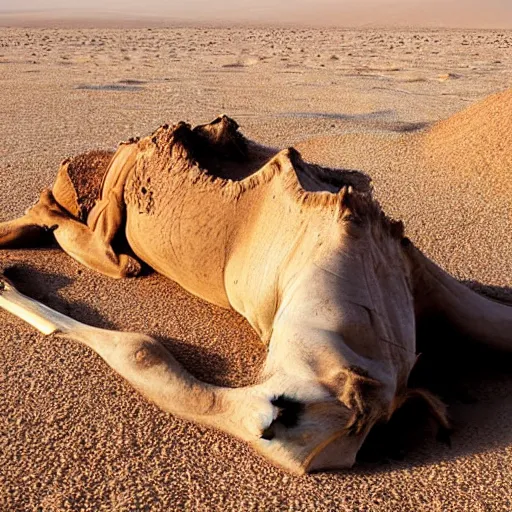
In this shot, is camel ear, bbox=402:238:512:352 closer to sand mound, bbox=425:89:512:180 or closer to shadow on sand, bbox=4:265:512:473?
shadow on sand, bbox=4:265:512:473

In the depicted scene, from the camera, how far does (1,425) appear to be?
1979 millimetres

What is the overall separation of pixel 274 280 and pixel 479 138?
307 centimetres

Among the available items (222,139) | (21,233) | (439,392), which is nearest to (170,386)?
(439,392)

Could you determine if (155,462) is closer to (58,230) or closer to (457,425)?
(457,425)

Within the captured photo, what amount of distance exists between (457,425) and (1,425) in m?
1.23

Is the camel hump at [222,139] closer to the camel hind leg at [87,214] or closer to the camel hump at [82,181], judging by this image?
the camel hind leg at [87,214]

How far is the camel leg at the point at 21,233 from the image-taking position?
10.8 feet

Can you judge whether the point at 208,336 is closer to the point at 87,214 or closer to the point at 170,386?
the point at 170,386

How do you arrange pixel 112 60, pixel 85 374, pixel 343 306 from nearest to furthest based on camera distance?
pixel 343 306 < pixel 85 374 < pixel 112 60

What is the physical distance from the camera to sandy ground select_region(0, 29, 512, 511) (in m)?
1.70

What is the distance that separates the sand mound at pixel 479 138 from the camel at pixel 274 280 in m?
2.15

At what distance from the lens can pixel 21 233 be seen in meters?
3.28

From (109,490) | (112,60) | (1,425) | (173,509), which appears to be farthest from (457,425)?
(112,60)

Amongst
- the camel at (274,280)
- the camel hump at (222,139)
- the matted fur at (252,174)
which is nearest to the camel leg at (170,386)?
the camel at (274,280)
